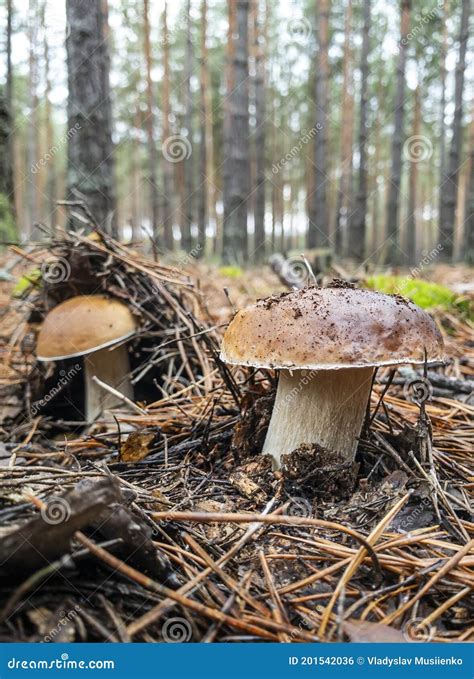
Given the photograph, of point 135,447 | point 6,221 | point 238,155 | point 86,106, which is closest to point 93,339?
point 135,447

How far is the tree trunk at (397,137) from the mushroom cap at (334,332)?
9.41m

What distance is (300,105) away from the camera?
22.2 metres

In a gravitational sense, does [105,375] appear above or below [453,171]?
below

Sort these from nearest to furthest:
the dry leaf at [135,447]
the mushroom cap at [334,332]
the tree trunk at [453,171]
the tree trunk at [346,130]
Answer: the mushroom cap at [334,332] < the dry leaf at [135,447] < the tree trunk at [453,171] < the tree trunk at [346,130]

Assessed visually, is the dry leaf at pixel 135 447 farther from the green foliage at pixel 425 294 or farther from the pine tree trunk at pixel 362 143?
the pine tree trunk at pixel 362 143

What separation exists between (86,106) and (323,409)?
389cm

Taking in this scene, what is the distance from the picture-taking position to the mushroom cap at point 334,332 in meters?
1.32

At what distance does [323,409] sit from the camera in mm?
1567

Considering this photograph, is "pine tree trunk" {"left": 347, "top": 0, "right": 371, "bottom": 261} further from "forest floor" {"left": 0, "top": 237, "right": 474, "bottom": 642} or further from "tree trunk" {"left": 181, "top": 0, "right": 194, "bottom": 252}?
"forest floor" {"left": 0, "top": 237, "right": 474, "bottom": 642}

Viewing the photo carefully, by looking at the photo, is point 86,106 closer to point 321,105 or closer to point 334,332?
point 334,332

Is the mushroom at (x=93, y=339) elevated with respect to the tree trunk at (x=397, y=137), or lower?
lower

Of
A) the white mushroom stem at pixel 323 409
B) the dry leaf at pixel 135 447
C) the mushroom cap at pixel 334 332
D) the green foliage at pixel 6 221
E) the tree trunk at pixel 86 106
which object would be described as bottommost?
the dry leaf at pixel 135 447

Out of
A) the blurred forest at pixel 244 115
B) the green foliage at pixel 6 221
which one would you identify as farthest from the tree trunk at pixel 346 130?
the green foliage at pixel 6 221
